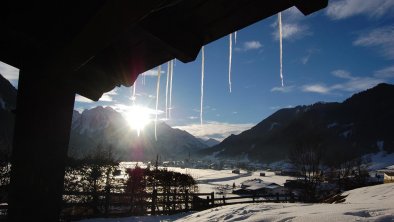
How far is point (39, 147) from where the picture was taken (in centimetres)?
231

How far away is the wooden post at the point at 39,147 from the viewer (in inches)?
88.6

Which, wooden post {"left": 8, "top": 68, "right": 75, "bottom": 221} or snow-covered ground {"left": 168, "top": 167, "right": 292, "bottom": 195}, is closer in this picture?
wooden post {"left": 8, "top": 68, "right": 75, "bottom": 221}

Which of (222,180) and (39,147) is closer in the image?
→ (39,147)

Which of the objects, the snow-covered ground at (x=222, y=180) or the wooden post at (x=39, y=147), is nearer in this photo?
the wooden post at (x=39, y=147)

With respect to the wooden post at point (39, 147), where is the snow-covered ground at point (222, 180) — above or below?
below

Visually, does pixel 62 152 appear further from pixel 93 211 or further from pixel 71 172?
pixel 71 172

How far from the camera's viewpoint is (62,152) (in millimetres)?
2406

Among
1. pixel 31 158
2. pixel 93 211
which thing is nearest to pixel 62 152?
pixel 31 158

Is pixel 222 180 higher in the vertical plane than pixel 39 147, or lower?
lower

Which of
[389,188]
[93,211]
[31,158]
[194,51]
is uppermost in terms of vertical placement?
[194,51]

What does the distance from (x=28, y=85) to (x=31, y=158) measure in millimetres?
573

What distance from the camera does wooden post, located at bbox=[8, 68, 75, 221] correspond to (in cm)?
225

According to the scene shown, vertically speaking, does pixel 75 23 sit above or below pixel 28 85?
above

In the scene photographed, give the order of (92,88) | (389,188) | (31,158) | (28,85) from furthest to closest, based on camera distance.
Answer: (389,188), (92,88), (28,85), (31,158)
